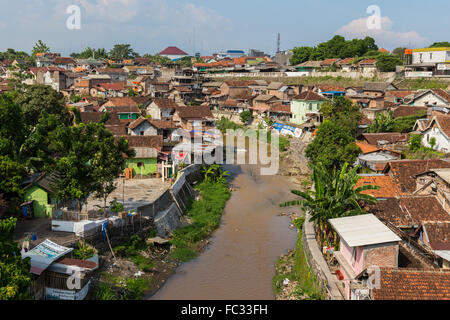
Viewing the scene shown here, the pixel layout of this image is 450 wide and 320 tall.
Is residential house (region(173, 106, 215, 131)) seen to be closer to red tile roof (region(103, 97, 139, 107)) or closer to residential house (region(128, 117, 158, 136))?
red tile roof (region(103, 97, 139, 107))

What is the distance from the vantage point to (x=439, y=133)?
24.5 metres

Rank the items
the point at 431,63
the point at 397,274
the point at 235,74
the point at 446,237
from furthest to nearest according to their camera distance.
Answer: the point at 235,74
the point at 431,63
the point at 446,237
the point at 397,274

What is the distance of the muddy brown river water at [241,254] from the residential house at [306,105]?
16.1m

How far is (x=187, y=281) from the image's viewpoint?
51.5ft

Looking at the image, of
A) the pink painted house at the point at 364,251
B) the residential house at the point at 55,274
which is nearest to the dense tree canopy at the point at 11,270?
the residential house at the point at 55,274

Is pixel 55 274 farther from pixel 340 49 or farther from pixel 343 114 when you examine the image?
pixel 340 49

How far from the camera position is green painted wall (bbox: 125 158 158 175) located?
23.8 meters

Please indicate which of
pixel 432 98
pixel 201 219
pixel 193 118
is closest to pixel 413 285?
pixel 201 219

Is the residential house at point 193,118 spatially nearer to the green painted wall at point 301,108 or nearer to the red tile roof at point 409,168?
the green painted wall at point 301,108

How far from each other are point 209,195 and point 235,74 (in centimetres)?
5098

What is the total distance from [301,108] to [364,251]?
31700mm

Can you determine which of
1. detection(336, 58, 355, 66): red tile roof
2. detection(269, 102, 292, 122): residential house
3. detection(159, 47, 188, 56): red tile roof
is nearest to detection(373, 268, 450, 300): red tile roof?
detection(269, 102, 292, 122): residential house
